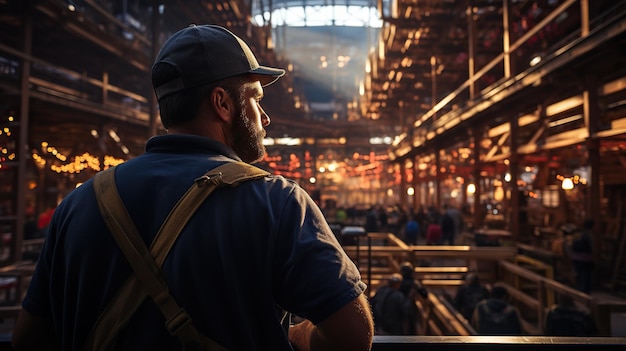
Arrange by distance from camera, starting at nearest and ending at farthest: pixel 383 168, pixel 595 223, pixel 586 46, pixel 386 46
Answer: pixel 586 46, pixel 595 223, pixel 386 46, pixel 383 168

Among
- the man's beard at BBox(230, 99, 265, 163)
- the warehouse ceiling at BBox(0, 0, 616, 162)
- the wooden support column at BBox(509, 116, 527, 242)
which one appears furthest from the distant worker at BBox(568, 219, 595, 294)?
the man's beard at BBox(230, 99, 265, 163)

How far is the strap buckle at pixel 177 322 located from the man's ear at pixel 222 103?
1.73ft

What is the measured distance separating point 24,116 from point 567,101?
12.0 metres

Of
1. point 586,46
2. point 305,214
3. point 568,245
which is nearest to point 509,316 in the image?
point 586,46

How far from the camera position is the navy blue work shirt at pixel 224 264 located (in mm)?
941

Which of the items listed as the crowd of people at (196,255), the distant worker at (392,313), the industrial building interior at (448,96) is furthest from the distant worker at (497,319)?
the crowd of people at (196,255)

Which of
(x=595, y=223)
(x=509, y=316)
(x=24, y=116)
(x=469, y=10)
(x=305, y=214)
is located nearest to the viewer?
(x=305, y=214)

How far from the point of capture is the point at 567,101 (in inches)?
357

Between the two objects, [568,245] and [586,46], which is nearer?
[586,46]

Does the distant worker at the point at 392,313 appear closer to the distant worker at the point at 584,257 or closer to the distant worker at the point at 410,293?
the distant worker at the point at 410,293

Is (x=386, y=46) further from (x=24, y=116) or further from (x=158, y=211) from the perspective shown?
(x=158, y=211)

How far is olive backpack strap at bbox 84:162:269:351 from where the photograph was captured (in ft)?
3.04

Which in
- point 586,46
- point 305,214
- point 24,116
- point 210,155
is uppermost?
point 586,46

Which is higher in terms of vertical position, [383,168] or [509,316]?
[383,168]
